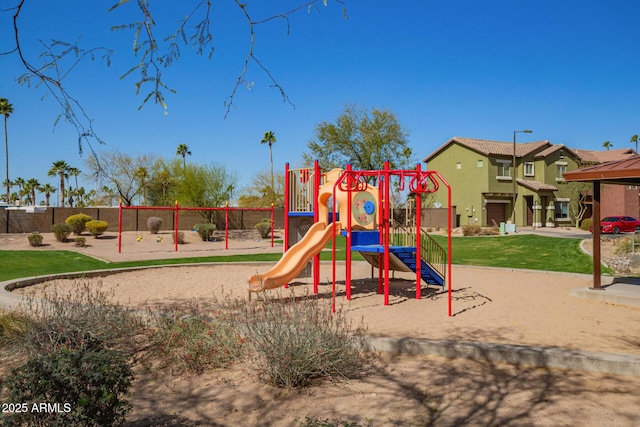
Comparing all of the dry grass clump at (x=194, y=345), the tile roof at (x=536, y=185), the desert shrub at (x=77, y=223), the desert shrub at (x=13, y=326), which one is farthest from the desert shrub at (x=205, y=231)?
the tile roof at (x=536, y=185)

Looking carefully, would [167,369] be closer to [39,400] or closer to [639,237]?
[39,400]

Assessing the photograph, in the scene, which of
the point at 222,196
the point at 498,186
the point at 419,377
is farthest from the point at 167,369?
the point at 498,186

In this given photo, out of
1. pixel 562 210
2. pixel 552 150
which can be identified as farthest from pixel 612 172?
pixel 562 210

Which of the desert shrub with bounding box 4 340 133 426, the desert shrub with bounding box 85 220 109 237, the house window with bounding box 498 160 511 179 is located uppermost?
the house window with bounding box 498 160 511 179

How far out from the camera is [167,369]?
5.50 metres

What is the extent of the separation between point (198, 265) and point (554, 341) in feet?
40.3

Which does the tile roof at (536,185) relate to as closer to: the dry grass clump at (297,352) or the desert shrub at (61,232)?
the desert shrub at (61,232)

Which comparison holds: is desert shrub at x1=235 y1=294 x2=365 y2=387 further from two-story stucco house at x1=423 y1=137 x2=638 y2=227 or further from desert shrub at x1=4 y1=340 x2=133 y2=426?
two-story stucco house at x1=423 y1=137 x2=638 y2=227

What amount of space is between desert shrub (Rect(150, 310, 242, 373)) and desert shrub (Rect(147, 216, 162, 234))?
29.5 metres

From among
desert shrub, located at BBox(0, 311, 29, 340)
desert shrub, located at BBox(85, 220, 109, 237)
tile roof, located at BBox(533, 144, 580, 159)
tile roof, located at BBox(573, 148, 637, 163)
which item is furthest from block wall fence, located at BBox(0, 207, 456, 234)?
tile roof, located at BBox(573, 148, 637, 163)

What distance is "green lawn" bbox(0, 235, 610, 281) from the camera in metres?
16.3

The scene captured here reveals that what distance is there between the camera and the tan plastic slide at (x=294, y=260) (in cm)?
968

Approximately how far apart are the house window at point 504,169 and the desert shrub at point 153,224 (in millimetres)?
31352

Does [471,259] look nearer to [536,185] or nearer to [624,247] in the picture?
[624,247]
